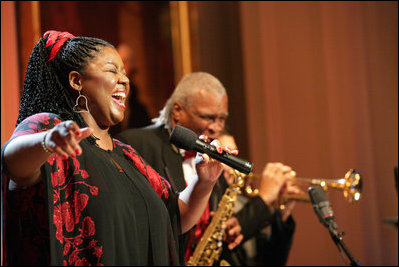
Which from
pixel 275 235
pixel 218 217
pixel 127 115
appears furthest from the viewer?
pixel 127 115

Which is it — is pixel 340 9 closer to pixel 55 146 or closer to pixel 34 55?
pixel 34 55

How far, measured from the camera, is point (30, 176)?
1547mm

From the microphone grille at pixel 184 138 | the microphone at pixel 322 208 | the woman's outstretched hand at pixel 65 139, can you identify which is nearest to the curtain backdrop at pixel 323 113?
the microphone at pixel 322 208

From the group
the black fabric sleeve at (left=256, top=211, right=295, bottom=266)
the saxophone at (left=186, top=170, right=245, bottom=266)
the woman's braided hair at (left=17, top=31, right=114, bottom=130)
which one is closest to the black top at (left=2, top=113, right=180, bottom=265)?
the woman's braided hair at (left=17, top=31, right=114, bottom=130)

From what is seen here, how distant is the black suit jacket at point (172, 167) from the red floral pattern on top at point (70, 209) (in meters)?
1.16

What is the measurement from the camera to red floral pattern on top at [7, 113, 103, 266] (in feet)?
5.27

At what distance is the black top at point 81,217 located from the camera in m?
1.59

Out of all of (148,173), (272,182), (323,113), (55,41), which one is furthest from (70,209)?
(323,113)

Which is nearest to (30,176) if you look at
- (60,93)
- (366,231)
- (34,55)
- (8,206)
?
(8,206)

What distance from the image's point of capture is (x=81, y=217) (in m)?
1.65

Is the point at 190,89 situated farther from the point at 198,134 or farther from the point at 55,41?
the point at 55,41

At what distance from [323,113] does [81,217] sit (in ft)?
11.8

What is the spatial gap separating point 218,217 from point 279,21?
228cm

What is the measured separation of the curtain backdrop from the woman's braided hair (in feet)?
9.74
